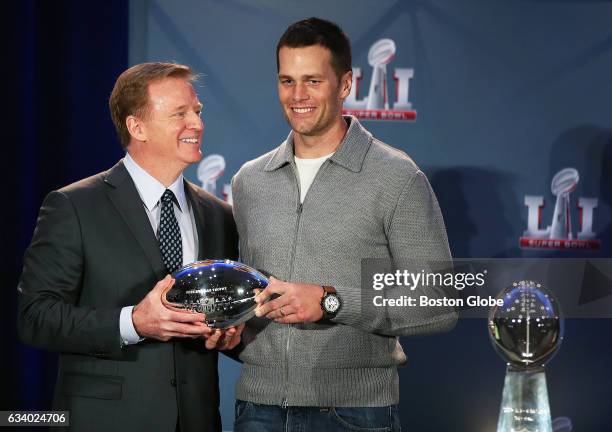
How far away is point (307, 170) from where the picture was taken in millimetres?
2783

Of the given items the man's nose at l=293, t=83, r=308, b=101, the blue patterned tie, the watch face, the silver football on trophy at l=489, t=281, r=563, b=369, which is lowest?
the silver football on trophy at l=489, t=281, r=563, b=369

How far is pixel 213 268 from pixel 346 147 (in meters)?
0.62

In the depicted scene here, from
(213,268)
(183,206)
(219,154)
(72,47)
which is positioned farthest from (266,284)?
(72,47)

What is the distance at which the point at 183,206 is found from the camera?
2.83 metres

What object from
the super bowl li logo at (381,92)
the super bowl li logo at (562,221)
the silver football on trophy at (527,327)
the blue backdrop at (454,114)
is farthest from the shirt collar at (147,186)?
the super bowl li logo at (562,221)

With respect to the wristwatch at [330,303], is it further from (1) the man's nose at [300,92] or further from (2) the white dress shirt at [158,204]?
(1) the man's nose at [300,92]

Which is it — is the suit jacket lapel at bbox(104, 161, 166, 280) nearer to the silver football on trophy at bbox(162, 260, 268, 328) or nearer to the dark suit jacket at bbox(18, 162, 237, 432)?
the dark suit jacket at bbox(18, 162, 237, 432)

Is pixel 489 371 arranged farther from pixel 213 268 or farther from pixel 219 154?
pixel 213 268

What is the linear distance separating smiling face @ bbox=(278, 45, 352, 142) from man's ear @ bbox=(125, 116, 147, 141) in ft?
1.45

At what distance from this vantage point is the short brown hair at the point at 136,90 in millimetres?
2816

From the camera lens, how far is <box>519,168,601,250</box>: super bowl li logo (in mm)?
4387

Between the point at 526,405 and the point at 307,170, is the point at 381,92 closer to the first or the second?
the point at 307,170

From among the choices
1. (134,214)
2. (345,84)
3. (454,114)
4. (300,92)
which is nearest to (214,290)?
(134,214)

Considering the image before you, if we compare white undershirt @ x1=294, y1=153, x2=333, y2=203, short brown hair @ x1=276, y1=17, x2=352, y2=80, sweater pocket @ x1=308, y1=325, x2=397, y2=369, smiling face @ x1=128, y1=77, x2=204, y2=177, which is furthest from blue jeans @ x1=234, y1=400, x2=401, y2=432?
short brown hair @ x1=276, y1=17, x2=352, y2=80
